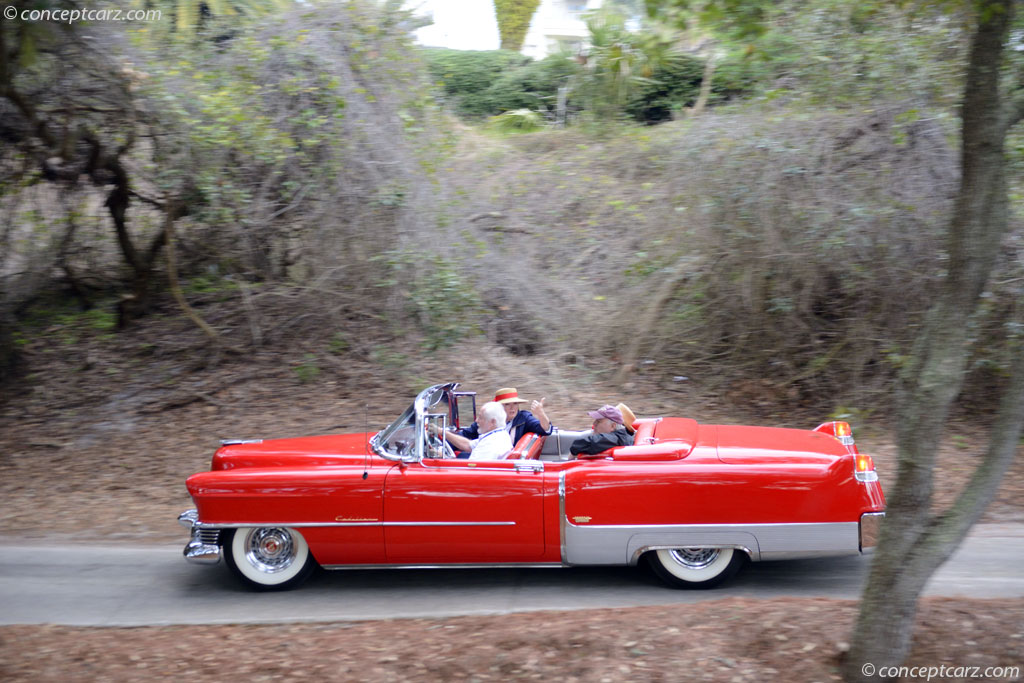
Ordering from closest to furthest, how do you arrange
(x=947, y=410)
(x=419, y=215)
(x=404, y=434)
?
(x=947, y=410) → (x=404, y=434) → (x=419, y=215)

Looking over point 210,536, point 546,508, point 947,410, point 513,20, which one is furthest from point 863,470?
point 513,20

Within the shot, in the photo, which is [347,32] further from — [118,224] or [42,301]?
[42,301]

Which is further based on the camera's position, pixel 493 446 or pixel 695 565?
pixel 493 446

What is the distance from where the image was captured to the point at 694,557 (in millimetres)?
5957

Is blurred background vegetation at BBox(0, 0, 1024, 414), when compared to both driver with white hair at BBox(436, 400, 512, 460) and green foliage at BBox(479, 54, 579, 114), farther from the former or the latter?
green foliage at BBox(479, 54, 579, 114)

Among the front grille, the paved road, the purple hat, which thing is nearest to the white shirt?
the purple hat

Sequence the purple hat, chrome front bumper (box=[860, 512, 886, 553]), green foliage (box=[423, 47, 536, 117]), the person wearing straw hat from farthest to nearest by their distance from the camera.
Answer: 1. green foliage (box=[423, 47, 536, 117])
2. the person wearing straw hat
3. the purple hat
4. chrome front bumper (box=[860, 512, 886, 553])

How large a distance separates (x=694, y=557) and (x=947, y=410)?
235 centimetres

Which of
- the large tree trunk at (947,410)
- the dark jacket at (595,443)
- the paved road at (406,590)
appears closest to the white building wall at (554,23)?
the dark jacket at (595,443)

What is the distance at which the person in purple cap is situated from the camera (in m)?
6.07

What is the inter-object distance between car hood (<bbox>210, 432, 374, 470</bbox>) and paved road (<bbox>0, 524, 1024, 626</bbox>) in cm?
93

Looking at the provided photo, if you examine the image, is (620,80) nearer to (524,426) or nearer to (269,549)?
(524,426)

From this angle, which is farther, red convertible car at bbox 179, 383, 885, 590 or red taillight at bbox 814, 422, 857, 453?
red taillight at bbox 814, 422, 857, 453

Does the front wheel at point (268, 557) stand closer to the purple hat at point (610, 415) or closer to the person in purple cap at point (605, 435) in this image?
the person in purple cap at point (605, 435)
